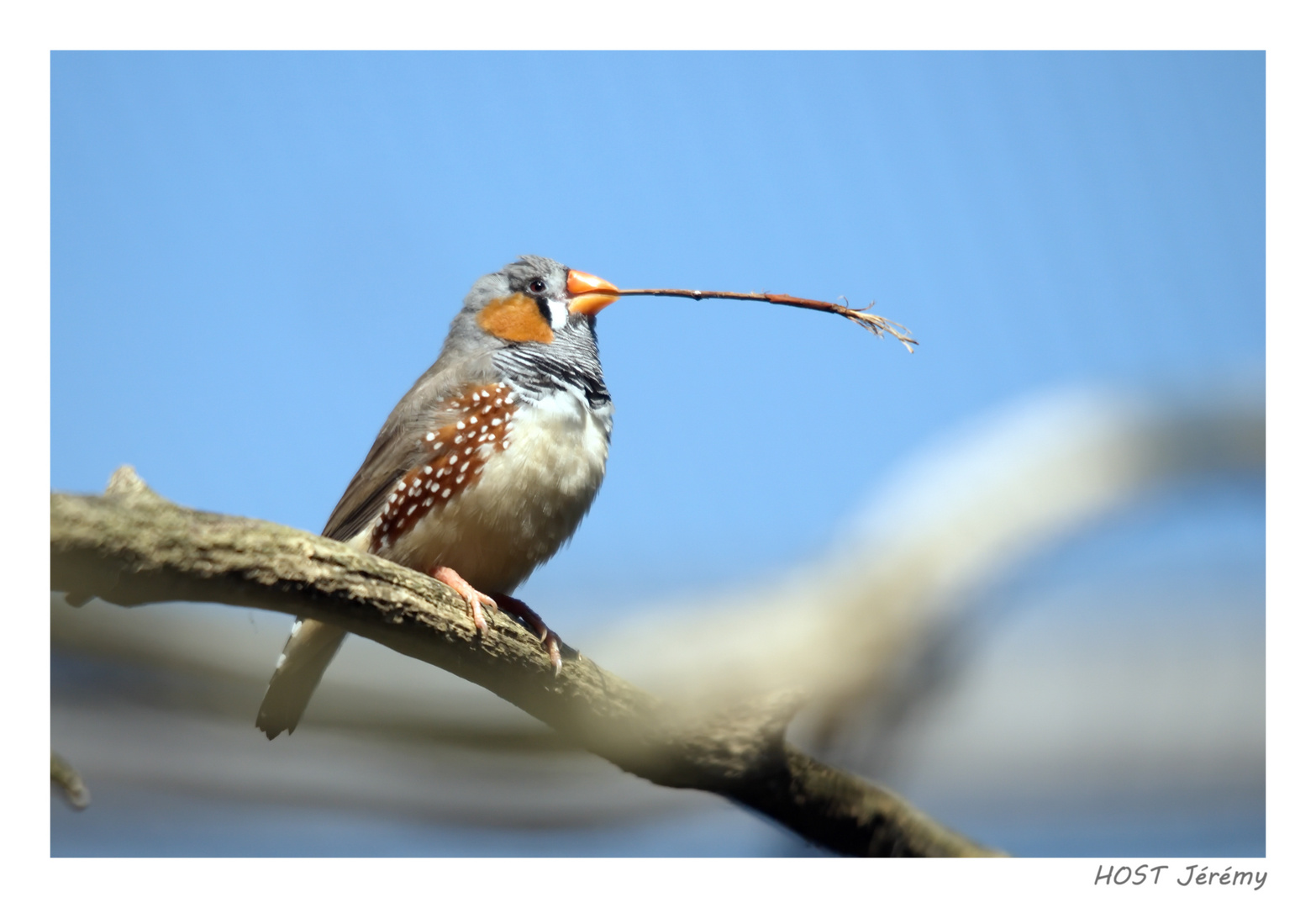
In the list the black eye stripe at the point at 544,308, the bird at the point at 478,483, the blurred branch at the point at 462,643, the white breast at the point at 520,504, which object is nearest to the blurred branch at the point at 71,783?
the blurred branch at the point at 462,643

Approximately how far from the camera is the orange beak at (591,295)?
3359mm

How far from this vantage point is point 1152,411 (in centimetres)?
235

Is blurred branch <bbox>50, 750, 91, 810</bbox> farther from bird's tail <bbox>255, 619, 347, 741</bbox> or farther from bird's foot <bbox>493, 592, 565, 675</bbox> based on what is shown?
bird's foot <bbox>493, 592, 565, 675</bbox>

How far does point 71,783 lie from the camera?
6.69ft

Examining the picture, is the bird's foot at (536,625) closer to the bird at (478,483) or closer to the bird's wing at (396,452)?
the bird at (478,483)

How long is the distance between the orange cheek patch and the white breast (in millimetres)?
341

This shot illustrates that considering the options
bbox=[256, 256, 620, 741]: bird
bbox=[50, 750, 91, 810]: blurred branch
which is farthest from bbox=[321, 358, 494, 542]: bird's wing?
bbox=[50, 750, 91, 810]: blurred branch

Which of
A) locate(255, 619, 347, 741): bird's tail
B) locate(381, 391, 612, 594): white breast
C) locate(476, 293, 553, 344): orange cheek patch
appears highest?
locate(476, 293, 553, 344): orange cheek patch

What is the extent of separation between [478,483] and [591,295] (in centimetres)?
77

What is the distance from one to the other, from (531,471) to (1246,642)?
2004 millimetres

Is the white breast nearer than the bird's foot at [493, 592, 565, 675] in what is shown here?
No

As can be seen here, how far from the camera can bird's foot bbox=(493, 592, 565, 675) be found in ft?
8.75

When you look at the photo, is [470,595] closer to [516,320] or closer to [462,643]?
[462,643]

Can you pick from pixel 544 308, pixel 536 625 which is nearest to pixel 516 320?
pixel 544 308
